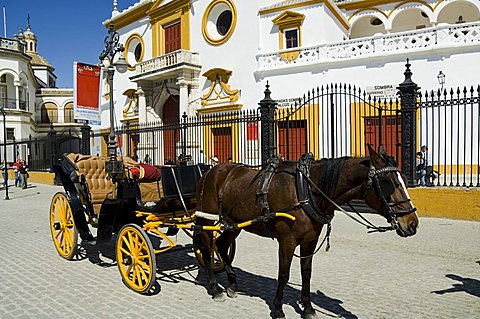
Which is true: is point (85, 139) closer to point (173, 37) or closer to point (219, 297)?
point (173, 37)

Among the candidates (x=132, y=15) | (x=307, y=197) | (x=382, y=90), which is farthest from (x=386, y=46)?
(x=132, y=15)

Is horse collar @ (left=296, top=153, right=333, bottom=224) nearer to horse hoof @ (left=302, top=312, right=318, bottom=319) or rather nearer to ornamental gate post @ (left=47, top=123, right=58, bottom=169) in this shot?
horse hoof @ (left=302, top=312, right=318, bottom=319)

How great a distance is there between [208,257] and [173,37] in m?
21.6

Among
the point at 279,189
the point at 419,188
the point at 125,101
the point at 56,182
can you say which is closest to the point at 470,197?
the point at 419,188

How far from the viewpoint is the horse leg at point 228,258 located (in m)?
5.08

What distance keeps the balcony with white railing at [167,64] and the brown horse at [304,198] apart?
60.6 ft

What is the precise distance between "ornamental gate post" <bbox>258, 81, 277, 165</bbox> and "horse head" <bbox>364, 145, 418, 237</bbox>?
832 centimetres

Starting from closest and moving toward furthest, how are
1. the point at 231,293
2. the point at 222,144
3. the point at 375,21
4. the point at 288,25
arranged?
the point at 231,293, the point at 222,144, the point at 288,25, the point at 375,21

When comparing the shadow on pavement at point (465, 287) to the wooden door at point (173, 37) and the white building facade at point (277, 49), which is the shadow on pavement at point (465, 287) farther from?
the wooden door at point (173, 37)

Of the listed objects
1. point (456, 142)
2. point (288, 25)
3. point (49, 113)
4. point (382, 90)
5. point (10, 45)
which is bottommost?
point (456, 142)

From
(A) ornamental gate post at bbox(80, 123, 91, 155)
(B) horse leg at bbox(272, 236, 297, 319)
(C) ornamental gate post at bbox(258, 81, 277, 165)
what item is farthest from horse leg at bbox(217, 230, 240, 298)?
(A) ornamental gate post at bbox(80, 123, 91, 155)

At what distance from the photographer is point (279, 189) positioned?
431cm

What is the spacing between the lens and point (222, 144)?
19.1 meters

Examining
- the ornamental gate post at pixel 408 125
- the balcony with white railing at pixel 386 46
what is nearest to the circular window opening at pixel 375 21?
the balcony with white railing at pixel 386 46
